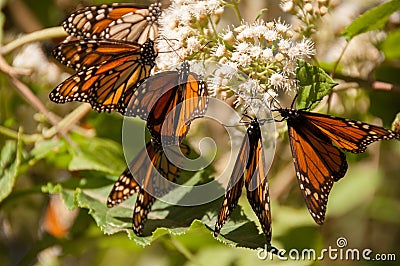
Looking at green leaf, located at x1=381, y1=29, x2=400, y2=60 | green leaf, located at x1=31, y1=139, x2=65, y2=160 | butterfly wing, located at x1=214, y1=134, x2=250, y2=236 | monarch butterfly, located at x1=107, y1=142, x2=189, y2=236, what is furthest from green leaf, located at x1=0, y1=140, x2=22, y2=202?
green leaf, located at x1=381, y1=29, x2=400, y2=60

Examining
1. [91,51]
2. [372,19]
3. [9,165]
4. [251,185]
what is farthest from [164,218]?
[372,19]

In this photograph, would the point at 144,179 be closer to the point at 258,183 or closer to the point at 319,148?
the point at 258,183

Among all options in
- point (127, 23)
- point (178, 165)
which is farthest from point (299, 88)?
point (127, 23)

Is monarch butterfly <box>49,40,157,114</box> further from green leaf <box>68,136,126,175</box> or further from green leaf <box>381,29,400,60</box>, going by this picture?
green leaf <box>381,29,400,60</box>

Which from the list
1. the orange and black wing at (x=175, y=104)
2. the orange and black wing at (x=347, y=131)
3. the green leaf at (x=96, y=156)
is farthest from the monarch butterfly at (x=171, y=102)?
the green leaf at (x=96, y=156)

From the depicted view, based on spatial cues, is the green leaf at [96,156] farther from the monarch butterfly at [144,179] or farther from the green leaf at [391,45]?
the green leaf at [391,45]
